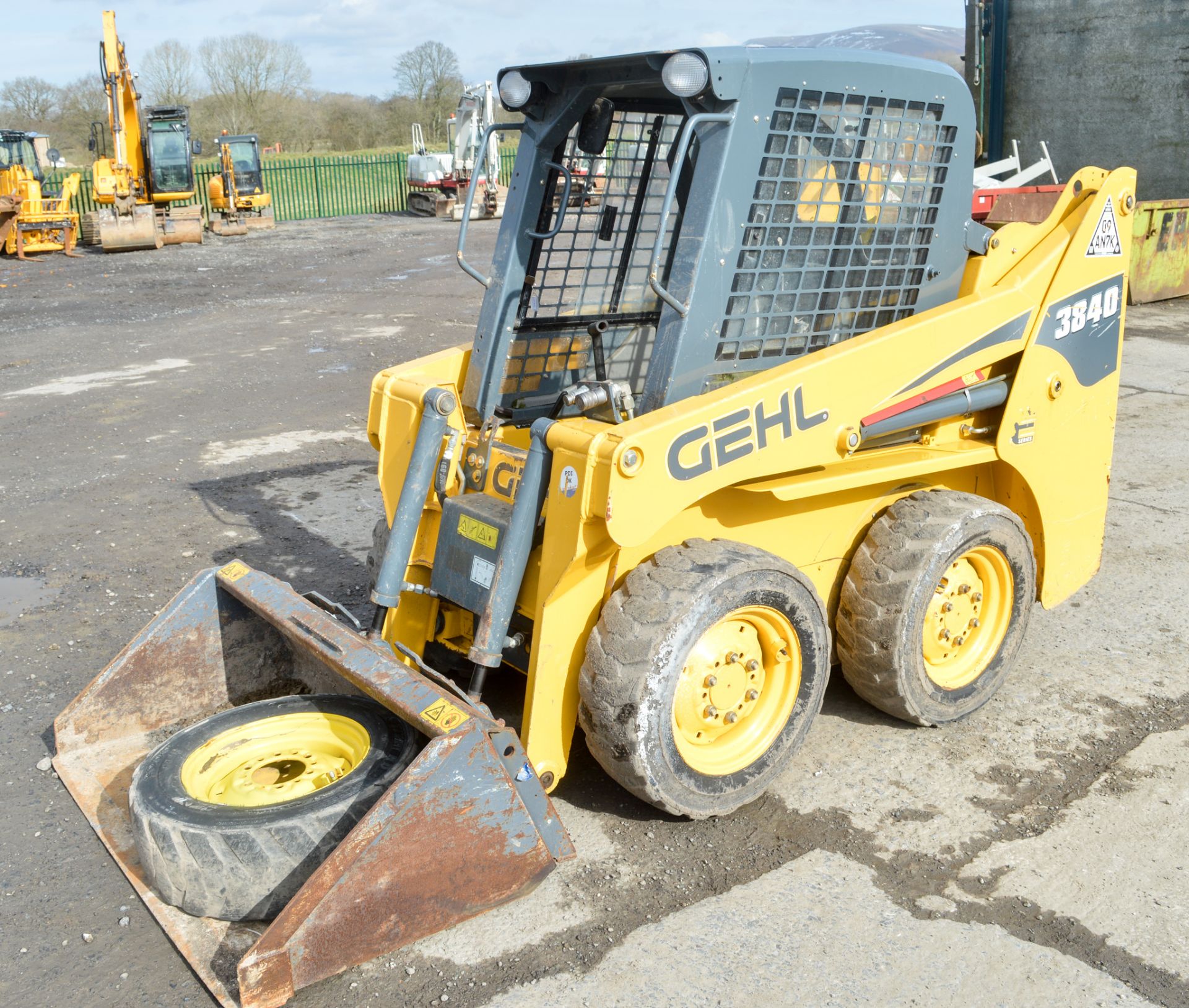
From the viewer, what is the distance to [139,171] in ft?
79.4

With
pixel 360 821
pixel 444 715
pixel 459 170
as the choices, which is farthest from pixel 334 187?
pixel 360 821

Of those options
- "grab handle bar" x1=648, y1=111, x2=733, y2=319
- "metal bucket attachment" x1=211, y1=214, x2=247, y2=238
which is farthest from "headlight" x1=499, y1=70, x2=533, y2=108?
"metal bucket attachment" x1=211, y1=214, x2=247, y2=238

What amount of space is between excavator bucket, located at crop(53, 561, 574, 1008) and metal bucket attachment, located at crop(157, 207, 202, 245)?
22438 mm

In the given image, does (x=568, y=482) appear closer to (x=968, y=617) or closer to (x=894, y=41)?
(x=968, y=617)

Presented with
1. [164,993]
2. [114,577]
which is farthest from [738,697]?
[114,577]

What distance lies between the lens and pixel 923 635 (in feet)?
13.7

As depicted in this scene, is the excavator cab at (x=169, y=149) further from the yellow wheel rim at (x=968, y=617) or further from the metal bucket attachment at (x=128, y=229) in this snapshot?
the yellow wheel rim at (x=968, y=617)

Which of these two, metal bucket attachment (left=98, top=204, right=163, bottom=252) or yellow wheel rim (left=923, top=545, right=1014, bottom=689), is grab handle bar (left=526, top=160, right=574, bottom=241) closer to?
yellow wheel rim (left=923, top=545, right=1014, bottom=689)

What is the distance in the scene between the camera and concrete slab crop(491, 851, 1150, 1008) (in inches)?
114

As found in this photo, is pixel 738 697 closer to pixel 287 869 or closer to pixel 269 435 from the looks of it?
A: pixel 287 869

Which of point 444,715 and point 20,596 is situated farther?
point 20,596

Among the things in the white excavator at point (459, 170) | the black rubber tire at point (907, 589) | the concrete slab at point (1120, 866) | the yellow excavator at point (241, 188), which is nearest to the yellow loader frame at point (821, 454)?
the black rubber tire at point (907, 589)

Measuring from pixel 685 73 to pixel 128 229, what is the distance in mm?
22001

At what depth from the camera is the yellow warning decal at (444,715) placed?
3002 mm
